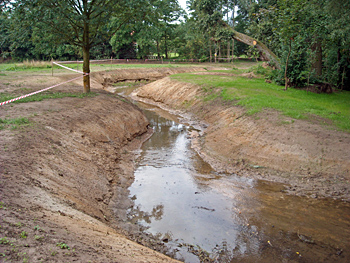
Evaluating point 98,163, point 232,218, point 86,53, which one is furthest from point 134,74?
point 232,218

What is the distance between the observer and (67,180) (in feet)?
26.2

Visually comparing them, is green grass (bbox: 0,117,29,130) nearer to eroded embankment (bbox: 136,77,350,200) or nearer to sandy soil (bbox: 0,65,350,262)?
sandy soil (bbox: 0,65,350,262)

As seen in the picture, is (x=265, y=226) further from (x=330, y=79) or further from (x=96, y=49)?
(x=96, y=49)

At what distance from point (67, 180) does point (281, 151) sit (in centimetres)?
796

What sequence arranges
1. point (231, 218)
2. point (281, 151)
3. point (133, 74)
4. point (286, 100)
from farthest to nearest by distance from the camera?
point (133, 74) < point (286, 100) < point (281, 151) < point (231, 218)

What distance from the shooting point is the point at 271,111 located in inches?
561

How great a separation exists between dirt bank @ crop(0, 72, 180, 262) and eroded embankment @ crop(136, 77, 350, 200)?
165 inches

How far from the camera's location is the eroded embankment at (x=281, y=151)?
992 centimetres

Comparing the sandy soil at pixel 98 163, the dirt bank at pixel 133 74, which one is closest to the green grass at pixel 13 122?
the sandy soil at pixel 98 163

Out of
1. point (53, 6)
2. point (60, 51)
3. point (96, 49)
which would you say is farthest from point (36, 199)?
point (96, 49)

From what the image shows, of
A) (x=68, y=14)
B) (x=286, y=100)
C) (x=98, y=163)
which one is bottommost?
(x=98, y=163)

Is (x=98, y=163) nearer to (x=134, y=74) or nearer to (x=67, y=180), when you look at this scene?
(x=67, y=180)

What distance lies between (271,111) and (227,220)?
309 inches

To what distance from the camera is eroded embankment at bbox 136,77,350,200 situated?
992cm
